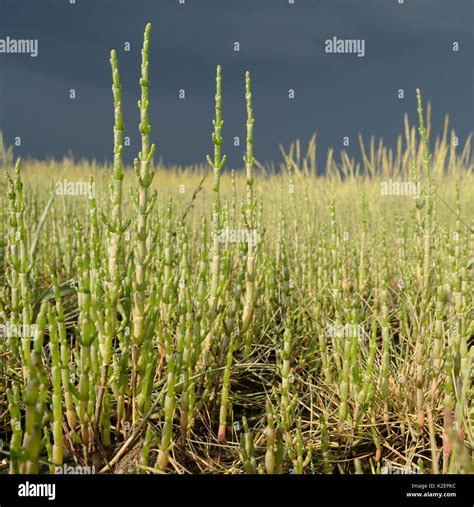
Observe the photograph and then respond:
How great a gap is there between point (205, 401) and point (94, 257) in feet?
2.74

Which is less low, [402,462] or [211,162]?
[211,162]

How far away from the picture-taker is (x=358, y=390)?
2.10 m

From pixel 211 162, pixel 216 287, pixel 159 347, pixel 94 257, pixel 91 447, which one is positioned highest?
pixel 211 162

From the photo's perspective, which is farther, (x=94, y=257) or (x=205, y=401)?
(x=205, y=401)

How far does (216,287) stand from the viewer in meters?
2.21

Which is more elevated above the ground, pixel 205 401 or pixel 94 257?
pixel 94 257
